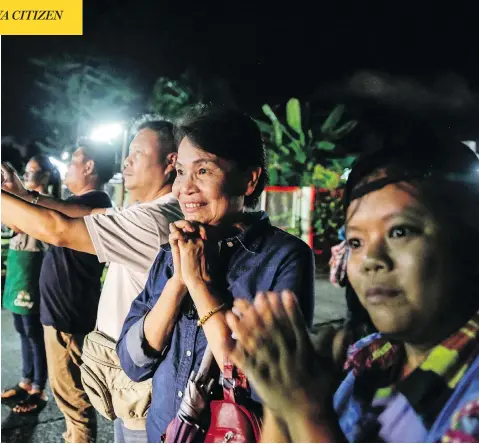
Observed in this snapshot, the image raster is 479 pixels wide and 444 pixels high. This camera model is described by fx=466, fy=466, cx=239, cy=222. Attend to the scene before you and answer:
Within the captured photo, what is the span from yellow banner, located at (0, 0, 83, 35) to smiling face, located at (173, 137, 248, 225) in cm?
106

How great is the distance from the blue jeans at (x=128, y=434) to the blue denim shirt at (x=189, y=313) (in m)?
0.27

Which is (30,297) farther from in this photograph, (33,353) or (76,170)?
(76,170)

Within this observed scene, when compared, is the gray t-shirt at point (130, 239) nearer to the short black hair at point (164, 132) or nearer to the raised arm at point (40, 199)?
the short black hair at point (164, 132)

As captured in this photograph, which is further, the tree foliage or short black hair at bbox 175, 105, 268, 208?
the tree foliage

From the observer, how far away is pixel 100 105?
3.67m

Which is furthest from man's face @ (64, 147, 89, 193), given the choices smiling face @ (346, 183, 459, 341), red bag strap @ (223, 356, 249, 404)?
smiling face @ (346, 183, 459, 341)

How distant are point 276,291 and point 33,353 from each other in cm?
264

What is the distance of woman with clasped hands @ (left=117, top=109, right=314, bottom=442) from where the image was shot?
1450 millimetres

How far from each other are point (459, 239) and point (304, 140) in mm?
1222

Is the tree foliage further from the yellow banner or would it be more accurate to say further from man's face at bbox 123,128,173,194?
man's face at bbox 123,128,173,194

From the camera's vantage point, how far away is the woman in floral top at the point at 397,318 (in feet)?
3.67

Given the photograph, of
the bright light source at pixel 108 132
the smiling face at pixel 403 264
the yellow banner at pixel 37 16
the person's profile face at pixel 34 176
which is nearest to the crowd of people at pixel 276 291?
the smiling face at pixel 403 264

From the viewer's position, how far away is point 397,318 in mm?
1167

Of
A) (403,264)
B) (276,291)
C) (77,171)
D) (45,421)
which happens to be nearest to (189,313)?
(276,291)
